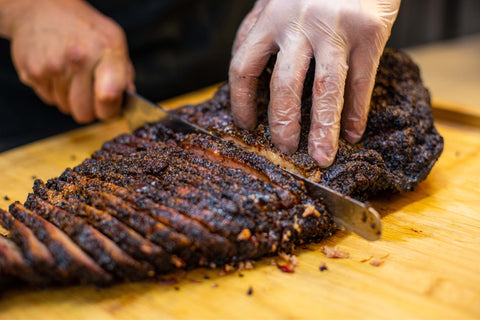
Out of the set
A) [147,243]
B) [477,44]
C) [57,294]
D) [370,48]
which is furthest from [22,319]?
[477,44]

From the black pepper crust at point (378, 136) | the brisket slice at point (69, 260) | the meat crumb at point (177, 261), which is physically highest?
the black pepper crust at point (378, 136)

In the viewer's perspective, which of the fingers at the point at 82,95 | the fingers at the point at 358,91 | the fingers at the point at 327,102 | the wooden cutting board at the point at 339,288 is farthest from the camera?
the fingers at the point at 82,95

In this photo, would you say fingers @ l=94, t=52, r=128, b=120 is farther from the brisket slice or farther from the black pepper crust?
the brisket slice

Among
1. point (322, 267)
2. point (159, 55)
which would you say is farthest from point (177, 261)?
point (159, 55)

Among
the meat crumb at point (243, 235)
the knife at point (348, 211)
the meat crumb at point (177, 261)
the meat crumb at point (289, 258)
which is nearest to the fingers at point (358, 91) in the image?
the knife at point (348, 211)

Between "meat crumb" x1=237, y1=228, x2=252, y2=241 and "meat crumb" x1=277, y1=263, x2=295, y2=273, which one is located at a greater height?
"meat crumb" x1=237, y1=228, x2=252, y2=241

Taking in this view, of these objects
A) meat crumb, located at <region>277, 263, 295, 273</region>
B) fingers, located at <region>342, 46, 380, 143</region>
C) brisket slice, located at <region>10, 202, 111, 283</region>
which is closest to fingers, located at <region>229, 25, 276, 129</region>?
fingers, located at <region>342, 46, 380, 143</region>

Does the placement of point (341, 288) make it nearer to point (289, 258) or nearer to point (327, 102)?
point (289, 258)

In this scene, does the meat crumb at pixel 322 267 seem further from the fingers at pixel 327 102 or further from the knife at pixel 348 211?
the fingers at pixel 327 102
